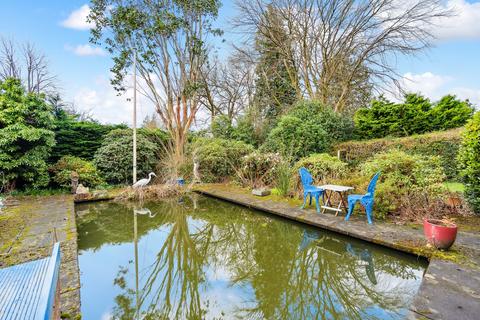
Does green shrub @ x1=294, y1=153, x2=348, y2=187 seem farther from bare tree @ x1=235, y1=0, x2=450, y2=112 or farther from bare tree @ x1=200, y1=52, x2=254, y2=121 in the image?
bare tree @ x1=200, y1=52, x2=254, y2=121

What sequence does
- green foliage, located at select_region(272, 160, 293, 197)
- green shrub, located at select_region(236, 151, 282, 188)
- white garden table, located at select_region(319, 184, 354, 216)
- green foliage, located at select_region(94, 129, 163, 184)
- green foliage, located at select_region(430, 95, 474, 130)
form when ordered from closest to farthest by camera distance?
white garden table, located at select_region(319, 184, 354, 216), green foliage, located at select_region(272, 160, 293, 197), green foliage, located at select_region(430, 95, 474, 130), green shrub, located at select_region(236, 151, 282, 188), green foliage, located at select_region(94, 129, 163, 184)

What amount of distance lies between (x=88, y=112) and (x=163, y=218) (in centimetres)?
1635

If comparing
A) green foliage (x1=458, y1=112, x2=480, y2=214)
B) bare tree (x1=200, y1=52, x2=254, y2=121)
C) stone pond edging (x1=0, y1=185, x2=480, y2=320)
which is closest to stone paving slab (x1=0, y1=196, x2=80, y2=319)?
stone pond edging (x1=0, y1=185, x2=480, y2=320)

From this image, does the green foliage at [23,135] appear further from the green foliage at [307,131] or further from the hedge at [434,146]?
the hedge at [434,146]

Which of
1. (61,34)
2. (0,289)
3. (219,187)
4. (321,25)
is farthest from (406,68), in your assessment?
(61,34)

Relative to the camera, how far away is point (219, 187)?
838cm

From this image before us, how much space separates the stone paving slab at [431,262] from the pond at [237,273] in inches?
6.5

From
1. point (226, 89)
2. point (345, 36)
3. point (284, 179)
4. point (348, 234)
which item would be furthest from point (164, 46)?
point (348, 234)

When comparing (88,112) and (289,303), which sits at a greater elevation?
(88,112)

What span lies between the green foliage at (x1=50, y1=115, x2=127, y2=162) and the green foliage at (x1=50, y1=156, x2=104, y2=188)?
19.8 inches

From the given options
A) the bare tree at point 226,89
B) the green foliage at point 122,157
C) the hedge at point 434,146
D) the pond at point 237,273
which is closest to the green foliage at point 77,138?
the green foliage at point 122,157

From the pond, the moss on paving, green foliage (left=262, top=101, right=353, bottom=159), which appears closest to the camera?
the pond

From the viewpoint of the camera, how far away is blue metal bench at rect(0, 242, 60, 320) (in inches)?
43.5

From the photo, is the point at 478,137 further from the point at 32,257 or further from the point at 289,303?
the point at 32,257
